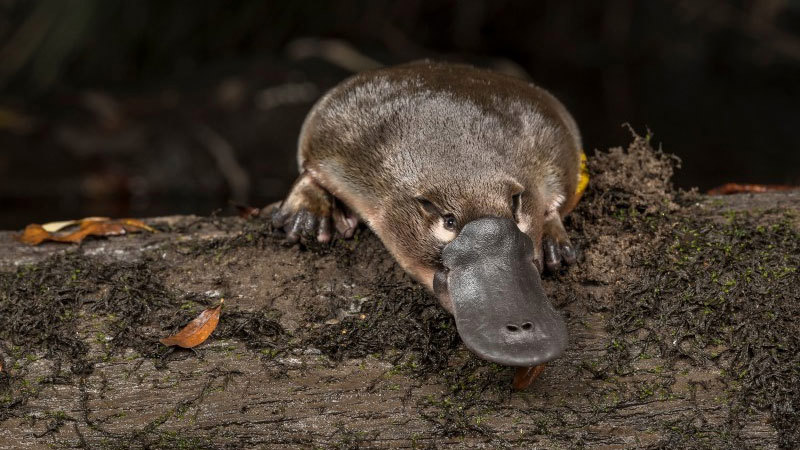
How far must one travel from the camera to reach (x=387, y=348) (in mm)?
2336

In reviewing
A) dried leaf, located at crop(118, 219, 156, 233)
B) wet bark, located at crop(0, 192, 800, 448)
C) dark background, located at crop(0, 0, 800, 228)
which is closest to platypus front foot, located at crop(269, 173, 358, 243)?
wet bark, located at crop(0, 192, 800, 448)

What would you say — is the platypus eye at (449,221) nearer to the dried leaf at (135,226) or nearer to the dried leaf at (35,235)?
the dried leaf at (135,226)

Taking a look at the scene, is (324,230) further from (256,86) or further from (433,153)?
(256,86)

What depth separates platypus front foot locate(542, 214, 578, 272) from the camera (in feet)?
8.38

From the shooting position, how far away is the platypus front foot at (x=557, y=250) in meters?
2.55

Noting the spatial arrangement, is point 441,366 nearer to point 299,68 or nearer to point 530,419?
point 530,419

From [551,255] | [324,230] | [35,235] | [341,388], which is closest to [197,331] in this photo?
[341,388]

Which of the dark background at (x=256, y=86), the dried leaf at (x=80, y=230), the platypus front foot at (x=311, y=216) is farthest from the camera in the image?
the dark background at (x=256, y=86)

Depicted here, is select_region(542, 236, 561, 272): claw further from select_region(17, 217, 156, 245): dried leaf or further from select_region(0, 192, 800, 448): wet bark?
select_region(17, 217, 156, 245): dried leaf

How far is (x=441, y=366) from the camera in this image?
228 centimetres

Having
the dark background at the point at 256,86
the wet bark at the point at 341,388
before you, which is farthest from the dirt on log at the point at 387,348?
the dark background at the point at 256,86

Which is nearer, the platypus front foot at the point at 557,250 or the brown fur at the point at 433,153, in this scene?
the brown fur at the point at 433,153

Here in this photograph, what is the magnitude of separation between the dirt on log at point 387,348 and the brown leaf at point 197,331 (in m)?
0.03

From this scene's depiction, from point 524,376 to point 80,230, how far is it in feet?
5.08
